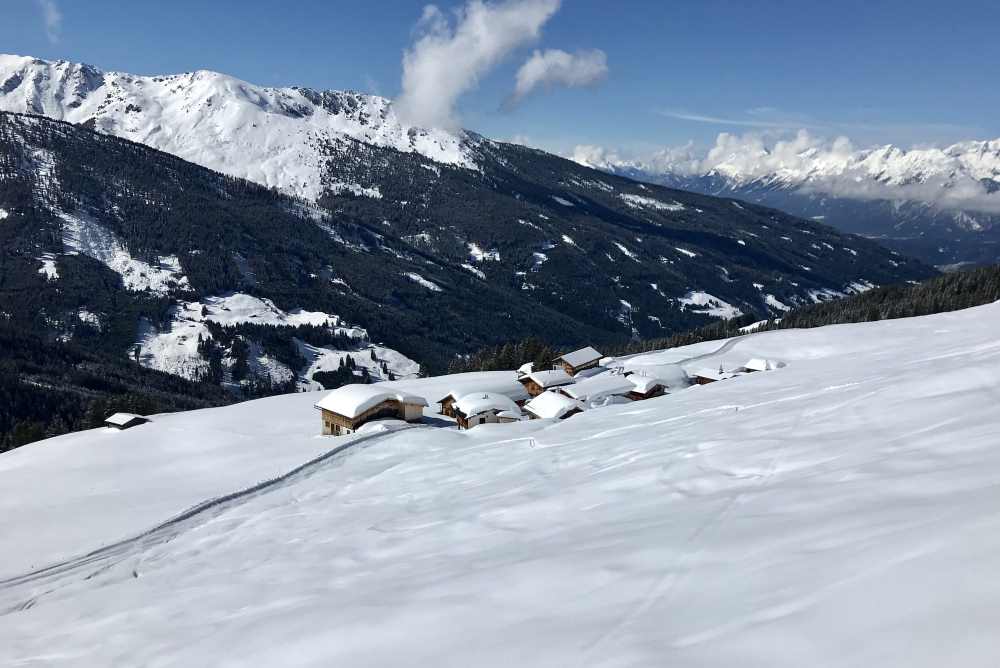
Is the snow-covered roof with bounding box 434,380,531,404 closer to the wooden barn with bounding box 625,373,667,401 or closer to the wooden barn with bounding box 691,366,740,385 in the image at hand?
the wooden barn with bounding box 625,373,667,401

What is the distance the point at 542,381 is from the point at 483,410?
60.2 ft

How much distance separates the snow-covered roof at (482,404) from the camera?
52.3m

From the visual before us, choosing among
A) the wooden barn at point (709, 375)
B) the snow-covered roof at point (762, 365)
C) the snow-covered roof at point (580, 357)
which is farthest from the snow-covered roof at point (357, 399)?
the snow-covered roof at point (762, 365)

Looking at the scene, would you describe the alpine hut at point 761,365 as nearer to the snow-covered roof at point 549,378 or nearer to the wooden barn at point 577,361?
the snow-covered roof at point 549,378

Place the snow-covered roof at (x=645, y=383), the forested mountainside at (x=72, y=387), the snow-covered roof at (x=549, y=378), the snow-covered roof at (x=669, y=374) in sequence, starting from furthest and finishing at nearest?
the forested mountainside at (x=72, y=387) → the snow-covered roof at (x=549, y=378) → the snow-covered roof at (x=669, y=374) → the snow-covered roof at (x=645, y=383)

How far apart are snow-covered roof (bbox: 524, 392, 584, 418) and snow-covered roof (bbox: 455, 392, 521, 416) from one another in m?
1.66

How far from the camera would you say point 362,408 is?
4953 cm

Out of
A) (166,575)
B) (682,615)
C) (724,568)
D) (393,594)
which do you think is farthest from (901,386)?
(166,575)

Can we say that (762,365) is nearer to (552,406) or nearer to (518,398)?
(518,398)

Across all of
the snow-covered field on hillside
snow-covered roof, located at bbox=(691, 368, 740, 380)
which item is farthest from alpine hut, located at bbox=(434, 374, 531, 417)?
the snow-covered field on hillside

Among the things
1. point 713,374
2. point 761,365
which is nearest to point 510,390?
point 713,374

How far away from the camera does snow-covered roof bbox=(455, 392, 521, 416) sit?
172 ft

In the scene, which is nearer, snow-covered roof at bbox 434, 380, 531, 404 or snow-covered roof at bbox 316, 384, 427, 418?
snow-covered roof at bbox 316, 384, 427, 418

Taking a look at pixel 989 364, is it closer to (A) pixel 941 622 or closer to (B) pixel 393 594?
(A) pixel 941 622
